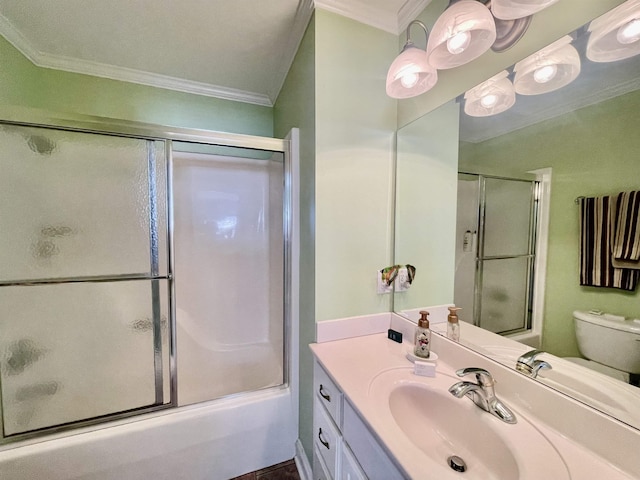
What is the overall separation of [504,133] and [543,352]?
0.73 m

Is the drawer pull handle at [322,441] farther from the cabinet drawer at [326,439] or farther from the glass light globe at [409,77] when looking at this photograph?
the glass light globe at [409,77]

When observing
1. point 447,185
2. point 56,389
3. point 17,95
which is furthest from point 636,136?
point 17,95

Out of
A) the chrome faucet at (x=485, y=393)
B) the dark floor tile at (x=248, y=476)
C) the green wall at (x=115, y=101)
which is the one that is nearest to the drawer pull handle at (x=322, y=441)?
the chrome faucet at (x=485, y=393)

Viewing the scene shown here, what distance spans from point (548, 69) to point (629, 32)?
0.16m

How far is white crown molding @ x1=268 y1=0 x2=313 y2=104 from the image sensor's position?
1.12m

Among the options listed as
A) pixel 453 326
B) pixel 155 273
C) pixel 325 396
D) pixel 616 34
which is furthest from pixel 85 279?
pixel 616 34

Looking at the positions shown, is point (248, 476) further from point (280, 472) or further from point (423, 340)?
point (423, 340)

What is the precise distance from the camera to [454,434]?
76cm

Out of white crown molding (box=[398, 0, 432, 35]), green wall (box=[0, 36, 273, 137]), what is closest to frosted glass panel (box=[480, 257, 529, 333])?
white crown molding (box=[398, 0, 432, 35])

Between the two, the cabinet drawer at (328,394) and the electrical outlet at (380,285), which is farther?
the electrical outlet at (380,285)

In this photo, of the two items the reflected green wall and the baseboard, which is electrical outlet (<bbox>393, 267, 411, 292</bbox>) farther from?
the baseboard

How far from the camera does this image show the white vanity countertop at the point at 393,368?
0.54 metres

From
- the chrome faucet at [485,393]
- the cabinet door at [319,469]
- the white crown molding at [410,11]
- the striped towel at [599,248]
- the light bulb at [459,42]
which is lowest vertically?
the cabinet door at [319,469]

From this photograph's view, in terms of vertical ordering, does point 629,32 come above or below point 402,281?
above
